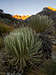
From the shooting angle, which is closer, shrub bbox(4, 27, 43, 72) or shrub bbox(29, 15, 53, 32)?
shrub bbox(4, 27, 43, 72)

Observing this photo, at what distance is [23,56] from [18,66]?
31cm

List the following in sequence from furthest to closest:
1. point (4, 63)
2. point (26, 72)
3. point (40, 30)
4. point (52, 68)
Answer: point (40, 30) < point (4, 63) < point (26, 72) < point (52, 68)

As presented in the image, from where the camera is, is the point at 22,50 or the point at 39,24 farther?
the point at 39,24

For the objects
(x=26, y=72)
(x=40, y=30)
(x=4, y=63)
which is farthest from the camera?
(x=40, y=30)

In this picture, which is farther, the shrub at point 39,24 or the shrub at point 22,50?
the shrub at point 39,24

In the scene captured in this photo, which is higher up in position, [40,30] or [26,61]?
[40,30]

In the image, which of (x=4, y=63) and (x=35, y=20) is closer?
(x=4, y=63)

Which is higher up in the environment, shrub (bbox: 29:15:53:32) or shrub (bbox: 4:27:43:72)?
shrub (bbox: 29:15:53:32)

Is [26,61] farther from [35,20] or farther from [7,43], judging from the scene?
[35,20]

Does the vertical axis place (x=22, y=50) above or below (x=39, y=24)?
below

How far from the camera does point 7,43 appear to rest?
383cm

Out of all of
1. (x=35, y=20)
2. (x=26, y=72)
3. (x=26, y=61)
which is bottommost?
(x=26, y=72)

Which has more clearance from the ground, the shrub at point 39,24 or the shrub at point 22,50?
the shrub at point 39,24

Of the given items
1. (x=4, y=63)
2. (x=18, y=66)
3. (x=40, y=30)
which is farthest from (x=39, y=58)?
(x=40, y=30)
